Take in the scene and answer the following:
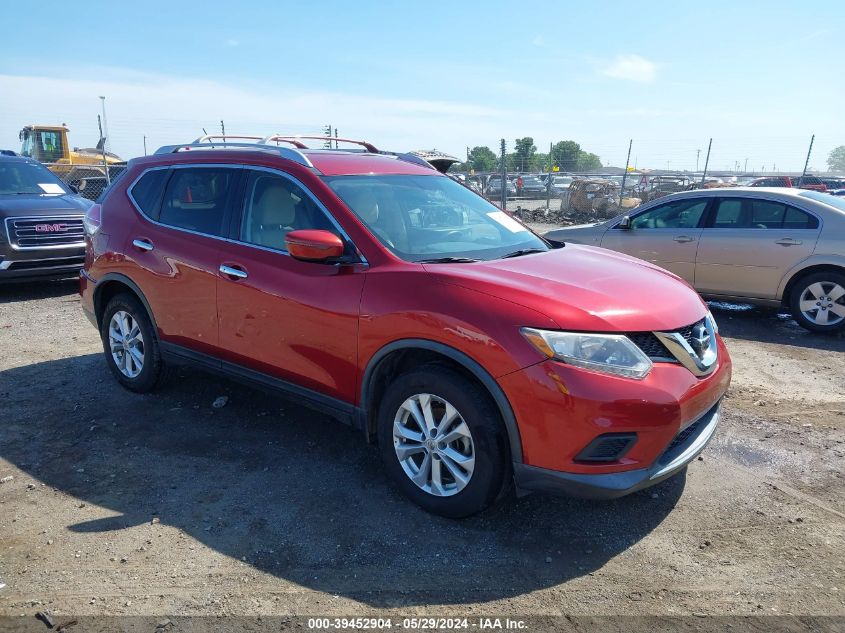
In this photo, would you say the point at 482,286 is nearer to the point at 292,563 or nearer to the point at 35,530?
the point at 292,563

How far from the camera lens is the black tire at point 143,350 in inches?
194

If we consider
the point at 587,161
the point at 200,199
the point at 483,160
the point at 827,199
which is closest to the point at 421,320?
the point at 200,199

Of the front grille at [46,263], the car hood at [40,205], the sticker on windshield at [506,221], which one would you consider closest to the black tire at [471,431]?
the sticker on windshield at [506,221]

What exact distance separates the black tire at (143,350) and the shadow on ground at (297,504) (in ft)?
0.53

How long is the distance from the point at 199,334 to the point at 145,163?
159 cm

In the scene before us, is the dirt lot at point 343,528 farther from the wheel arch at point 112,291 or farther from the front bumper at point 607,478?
the wheel arch at point 112,291

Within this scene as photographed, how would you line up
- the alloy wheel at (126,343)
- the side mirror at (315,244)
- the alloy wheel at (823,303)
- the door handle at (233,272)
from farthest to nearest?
the alloy wheel at (823,303) < the alloy wheel at (126,343) < the door handle at (233,272) < the side mirror at (315,244)

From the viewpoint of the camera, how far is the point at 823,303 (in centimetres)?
705

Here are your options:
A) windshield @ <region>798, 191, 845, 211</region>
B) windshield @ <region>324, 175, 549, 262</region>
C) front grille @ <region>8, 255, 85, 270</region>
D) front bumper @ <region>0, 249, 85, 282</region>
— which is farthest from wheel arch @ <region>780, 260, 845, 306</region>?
front bumper @ <region>0, 249, 85, 282</region>

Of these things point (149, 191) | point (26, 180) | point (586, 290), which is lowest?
point (26, 180)

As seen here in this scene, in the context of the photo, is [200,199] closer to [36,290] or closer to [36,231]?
[36,231]

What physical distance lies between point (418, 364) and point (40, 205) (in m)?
8.00

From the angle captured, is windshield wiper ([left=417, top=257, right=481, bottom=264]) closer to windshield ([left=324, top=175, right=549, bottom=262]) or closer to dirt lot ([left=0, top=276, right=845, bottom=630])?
windshield ([left=324, top=175, right=549, bottom=262])

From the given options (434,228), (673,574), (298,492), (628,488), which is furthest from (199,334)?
(673,574)
